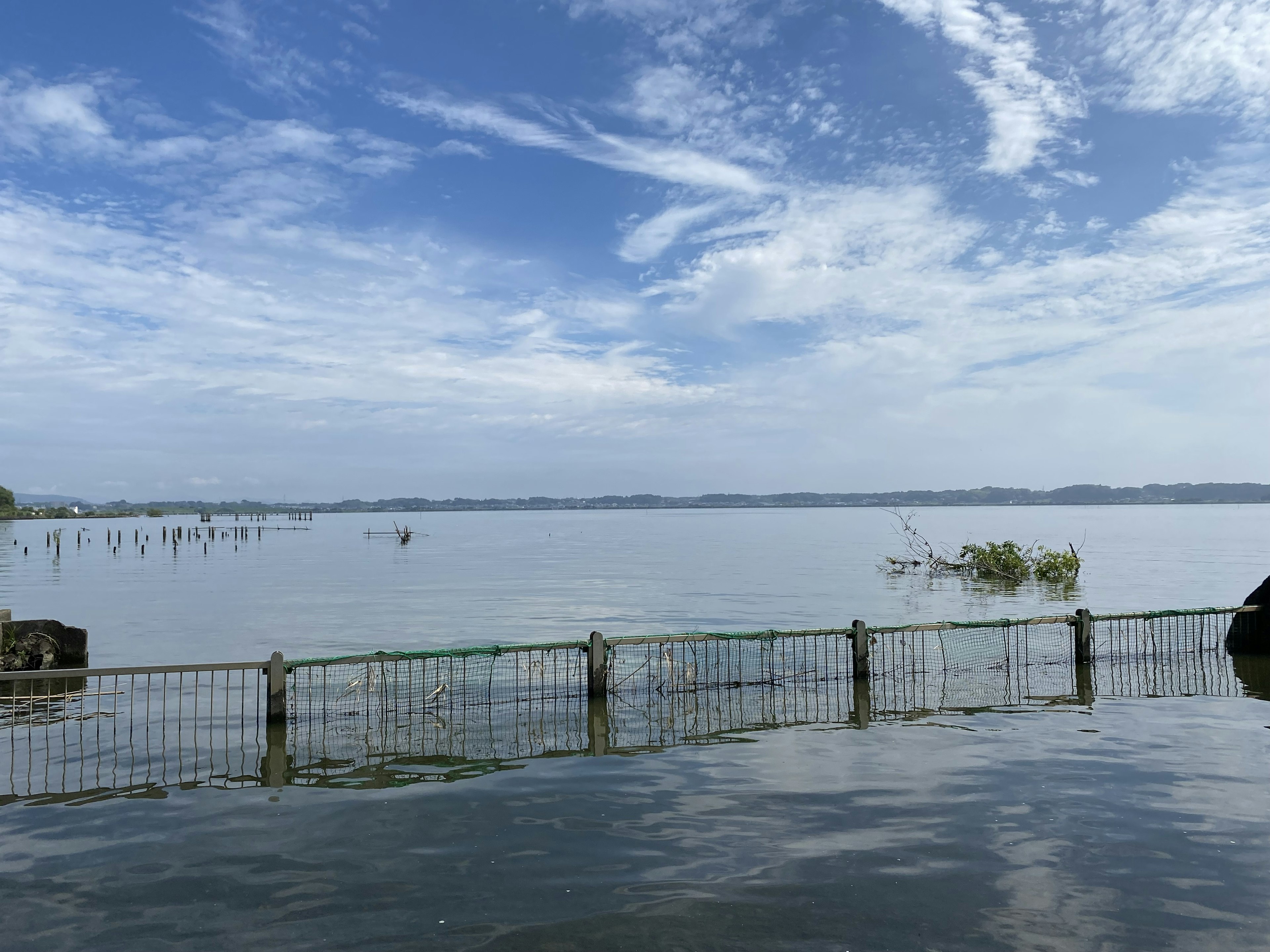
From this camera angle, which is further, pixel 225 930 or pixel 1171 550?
pixel 1171 550

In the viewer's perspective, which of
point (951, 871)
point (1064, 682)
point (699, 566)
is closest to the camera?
point (951, 871)

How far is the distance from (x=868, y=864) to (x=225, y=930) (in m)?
6.95

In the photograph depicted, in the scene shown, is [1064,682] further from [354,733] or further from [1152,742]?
[354,733]

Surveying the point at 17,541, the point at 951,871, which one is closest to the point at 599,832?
the point at 951,871

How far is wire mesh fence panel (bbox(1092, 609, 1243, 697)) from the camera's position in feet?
63.9

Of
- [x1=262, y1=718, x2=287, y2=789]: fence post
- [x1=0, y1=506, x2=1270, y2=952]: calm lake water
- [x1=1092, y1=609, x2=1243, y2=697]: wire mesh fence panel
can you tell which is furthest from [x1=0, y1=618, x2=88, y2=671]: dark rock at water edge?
[x1=1092, y1=609, x2=1243, y2=697]: wire mesh fence panel

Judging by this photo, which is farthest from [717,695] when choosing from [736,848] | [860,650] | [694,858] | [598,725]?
[694,858]

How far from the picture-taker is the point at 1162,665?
73.5 feet

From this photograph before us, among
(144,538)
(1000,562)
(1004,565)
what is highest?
(144,538)

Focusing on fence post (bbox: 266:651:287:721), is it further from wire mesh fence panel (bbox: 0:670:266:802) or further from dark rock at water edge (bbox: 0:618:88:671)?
dark rock at water edge (bbox: 0:618:88:671)

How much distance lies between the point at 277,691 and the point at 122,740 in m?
3.16

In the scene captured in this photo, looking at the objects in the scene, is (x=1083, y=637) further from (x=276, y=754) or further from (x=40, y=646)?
(x=40, y=646)

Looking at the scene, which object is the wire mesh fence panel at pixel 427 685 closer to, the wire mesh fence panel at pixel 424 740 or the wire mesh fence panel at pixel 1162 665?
the wire mesh fence panel at pixel 424 740

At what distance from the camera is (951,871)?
929 cm
